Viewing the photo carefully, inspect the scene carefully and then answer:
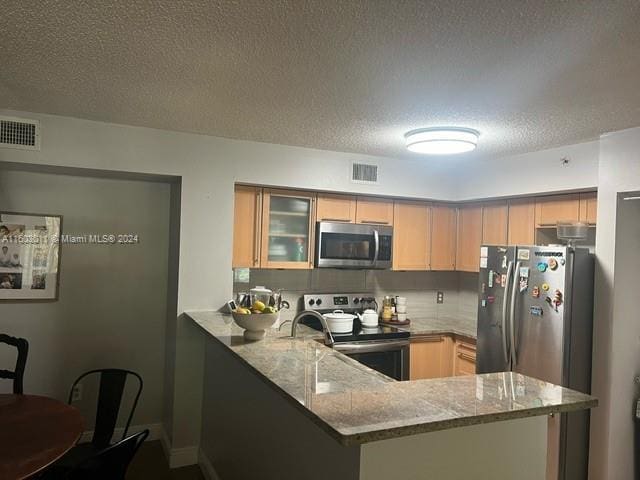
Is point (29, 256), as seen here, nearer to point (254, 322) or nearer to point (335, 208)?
point (254, 322)

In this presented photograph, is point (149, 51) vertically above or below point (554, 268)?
above

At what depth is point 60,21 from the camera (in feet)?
5.71

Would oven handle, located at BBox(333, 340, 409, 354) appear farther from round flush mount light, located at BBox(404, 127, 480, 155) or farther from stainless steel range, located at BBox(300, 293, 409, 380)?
round flush mount light, located at BBox(404, 127, 480, 155)

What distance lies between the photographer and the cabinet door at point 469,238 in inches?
174

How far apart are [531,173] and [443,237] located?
3.63 ft

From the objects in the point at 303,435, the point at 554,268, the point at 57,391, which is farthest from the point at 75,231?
the point at 554,268

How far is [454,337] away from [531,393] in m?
2.55

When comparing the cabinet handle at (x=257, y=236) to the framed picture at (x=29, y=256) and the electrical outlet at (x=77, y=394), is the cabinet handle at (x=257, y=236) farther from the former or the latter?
the electrical outlet at (x=77, y=394)

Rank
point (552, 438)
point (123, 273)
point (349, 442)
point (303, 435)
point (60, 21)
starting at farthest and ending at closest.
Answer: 1. point (123, 273)
2. point (552, 438)
3. point (303, 435)
4. point (60, 21)
5. point (349, 442)

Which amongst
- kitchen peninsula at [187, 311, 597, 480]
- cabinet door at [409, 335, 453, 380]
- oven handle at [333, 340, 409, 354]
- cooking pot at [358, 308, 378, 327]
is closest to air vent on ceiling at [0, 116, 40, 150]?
kitchen peninsula at [187, 311, 597, 480]

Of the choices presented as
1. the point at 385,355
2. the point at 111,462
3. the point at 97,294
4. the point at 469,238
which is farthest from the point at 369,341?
the point at 111,462

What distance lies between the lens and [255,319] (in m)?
2.58

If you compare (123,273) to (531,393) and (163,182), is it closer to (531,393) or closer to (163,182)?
(163,182)

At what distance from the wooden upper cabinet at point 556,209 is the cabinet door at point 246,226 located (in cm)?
220
